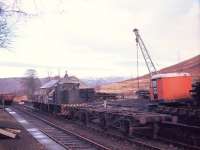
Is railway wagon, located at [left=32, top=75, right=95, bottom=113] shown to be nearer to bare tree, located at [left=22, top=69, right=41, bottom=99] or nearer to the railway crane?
the railway crane

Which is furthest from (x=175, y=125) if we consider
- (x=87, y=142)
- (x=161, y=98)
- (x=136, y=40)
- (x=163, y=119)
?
(x=136, y=40)

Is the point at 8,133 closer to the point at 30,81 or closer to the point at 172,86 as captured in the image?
the point at 172,86

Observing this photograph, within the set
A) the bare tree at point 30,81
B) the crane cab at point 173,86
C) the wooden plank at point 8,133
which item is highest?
the bare tree at point 30,81

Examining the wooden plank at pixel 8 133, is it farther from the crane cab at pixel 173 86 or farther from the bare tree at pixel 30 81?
the bare tree at pixel 30 81

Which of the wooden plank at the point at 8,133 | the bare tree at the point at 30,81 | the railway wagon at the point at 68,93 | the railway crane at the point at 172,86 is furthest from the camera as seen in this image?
the bare tree at the point at 30,81

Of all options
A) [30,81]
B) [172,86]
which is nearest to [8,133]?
[172,86]

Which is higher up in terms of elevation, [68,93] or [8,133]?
[68,93]

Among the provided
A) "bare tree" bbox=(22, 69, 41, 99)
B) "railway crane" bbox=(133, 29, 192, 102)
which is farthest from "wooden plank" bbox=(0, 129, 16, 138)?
"bare tree" bbox=(22, 69, 41, 99)

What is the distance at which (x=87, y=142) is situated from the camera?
1928 cm

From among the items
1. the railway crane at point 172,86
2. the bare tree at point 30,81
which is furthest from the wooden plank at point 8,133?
the bare tree at point 30,81

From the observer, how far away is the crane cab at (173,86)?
88.1 feet

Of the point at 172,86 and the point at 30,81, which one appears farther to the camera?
the point at 30,81

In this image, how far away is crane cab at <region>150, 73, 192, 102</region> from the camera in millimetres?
26856

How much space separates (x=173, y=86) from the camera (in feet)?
88.7
